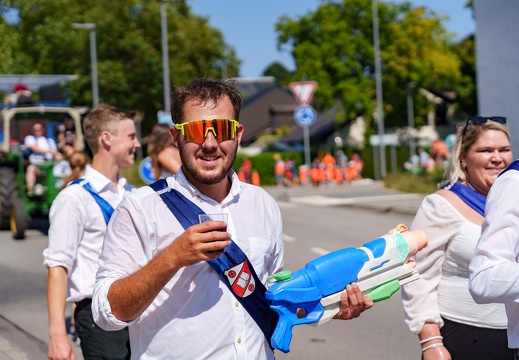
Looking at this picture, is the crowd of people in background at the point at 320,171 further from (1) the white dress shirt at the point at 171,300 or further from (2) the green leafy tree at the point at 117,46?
(1) the white dress shirt at the point at 171,300

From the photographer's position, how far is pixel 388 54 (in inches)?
2068

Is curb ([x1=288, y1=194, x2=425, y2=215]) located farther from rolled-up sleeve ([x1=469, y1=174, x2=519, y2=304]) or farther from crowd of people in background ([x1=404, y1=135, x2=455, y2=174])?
rolled-up sleeve ([x1=469, y1=174, x2=519, y2=304])

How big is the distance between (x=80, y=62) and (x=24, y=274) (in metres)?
40.2

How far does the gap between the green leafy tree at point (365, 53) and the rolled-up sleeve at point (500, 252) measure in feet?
165

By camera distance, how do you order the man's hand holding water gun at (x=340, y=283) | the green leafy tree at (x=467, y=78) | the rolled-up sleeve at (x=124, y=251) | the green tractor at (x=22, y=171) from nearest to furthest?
the man's hand holding water gun at (x=340, y=283)
the rolled-up sleeve at (x=124, y=251)
the green tractor at (x=22, y=171)
the green leafy tree at (x=467, y=78)

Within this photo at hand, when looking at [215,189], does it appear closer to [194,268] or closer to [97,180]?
[194,268]

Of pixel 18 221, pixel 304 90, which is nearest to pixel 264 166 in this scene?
pixel 304 90

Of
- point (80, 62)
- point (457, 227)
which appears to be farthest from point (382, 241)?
point (80, 62)

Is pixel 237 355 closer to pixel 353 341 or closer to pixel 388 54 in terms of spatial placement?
pixel 353 341

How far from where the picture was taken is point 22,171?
53.3ft

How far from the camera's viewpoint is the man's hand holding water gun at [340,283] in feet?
7.97

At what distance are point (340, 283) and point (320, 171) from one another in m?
38.9

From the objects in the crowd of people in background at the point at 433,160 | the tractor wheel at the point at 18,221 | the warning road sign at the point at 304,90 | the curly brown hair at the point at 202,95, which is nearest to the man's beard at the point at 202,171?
the curly brown hair at the point at 202,95

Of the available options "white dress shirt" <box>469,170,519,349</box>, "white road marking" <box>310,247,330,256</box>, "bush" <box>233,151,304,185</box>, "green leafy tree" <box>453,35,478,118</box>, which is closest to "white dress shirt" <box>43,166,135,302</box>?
"white dress shirt" <box>469,170,519,349</box>
